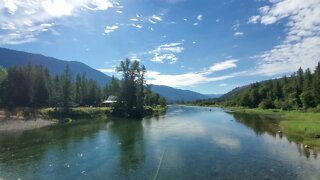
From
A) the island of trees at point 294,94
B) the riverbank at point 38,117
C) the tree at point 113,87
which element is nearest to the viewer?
the riverbank at point 38,117

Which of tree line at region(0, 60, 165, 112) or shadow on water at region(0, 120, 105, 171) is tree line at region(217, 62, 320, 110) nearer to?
tree line at region(0, 60, 165, 112)

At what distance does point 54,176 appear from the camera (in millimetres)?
28750

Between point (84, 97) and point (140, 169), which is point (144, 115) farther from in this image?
point (140, 169)

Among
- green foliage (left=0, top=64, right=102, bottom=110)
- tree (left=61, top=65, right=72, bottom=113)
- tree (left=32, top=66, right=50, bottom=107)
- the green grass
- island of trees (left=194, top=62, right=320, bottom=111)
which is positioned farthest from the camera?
island of trees (left=194, top=62, right=320, bottom=111)

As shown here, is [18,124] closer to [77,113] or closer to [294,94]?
[77,113]

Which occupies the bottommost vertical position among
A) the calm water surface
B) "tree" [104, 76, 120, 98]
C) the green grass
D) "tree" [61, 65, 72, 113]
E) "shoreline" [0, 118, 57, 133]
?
the calm water surface

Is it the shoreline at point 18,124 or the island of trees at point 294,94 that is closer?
the shoreline at point 18,124

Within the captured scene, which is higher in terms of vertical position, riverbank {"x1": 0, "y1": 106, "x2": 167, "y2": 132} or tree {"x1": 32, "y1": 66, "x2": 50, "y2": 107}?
tree {"x1": 32, "y1": 66, "x2": 50, "y2": 107}

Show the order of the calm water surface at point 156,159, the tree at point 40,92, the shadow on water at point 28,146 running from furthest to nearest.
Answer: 1. the tree at point 40,92
2. the shadow on water at point 28,146
3. the calm water surface at point 156,159

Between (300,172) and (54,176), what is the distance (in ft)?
74.4

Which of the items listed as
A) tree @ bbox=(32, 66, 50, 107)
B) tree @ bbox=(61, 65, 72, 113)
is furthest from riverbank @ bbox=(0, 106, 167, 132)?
tree @ bbox=(32, 66, 50, 107)

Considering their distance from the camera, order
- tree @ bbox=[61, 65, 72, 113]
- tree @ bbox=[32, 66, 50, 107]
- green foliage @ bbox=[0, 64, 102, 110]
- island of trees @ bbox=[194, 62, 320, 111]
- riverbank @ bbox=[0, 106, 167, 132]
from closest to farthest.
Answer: riverbank @ bbox=[0, 106, 167, 132], tree @ bbox=[61, 65, 72, 113], green foliage @ bbox=[0, 64, 102, 110], tree @ bbox=[32, 66, 50, 107], island of trees @ bbox=[194, 62, 320, 111]

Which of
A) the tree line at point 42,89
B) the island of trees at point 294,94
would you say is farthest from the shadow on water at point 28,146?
the island of trees at point 294,94

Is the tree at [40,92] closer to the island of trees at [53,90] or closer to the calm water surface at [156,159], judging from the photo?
the island of trees at [53,90]
